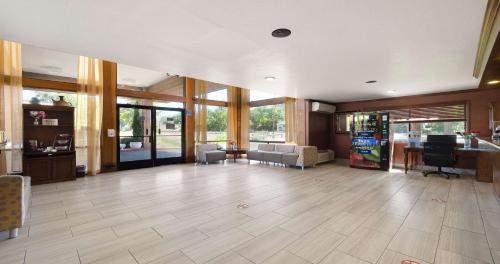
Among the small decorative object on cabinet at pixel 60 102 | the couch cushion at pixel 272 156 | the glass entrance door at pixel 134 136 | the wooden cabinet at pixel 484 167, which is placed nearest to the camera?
the wooden cabinet at pixel 484 167

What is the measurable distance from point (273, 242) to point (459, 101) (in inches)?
287

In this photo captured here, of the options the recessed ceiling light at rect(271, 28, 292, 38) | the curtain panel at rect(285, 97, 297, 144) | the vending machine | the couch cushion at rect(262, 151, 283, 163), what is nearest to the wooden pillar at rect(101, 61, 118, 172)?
the couch cushion at rect(262, 151, 283, 163)

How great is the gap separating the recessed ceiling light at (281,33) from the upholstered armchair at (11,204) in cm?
351

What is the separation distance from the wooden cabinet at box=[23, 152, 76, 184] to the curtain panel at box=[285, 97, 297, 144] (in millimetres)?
6686

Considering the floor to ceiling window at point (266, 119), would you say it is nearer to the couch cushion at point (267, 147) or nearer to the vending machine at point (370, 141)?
the couch cushion at point (267, 147)

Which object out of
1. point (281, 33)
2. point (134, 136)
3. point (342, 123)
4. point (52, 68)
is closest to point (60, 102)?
point (52, 68)

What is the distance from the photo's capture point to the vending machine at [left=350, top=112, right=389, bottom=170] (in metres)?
6.38

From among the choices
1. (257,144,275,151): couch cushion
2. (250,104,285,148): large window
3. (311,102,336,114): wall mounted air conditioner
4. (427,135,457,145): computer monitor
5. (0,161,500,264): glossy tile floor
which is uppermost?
(311,102,336,114): wall mounted air conditioner

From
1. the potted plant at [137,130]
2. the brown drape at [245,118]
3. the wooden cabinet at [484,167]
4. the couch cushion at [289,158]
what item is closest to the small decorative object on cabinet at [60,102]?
the potted plant at [137,130]

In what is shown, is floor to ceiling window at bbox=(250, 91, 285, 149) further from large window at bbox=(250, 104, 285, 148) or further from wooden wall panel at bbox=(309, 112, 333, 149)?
wooden wall panel at bbox=(309, 112, 333, 149)

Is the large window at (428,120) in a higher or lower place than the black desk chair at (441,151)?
higher

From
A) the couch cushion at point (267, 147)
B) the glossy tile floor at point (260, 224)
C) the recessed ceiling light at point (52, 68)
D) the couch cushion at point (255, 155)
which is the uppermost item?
the recessed ceiling light at point (52, 68)

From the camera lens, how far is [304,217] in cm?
292

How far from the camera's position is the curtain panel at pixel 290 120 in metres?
8.18
